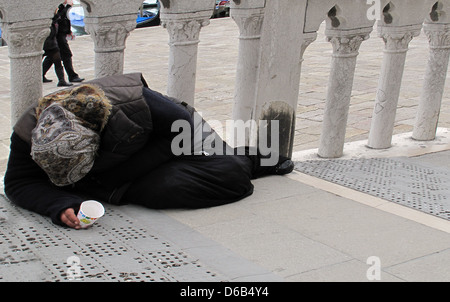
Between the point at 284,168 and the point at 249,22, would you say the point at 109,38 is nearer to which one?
the point at 249,22

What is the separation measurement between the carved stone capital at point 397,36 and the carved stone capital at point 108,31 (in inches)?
96.1

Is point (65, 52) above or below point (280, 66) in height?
below

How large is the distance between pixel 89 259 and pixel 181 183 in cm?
87

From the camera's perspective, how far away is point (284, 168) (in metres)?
4.36

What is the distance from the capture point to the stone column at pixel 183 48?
421 cm

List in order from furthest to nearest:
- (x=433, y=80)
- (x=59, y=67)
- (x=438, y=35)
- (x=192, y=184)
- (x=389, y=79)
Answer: (x=59, y=67), (x=433, y=80), (x=438, y=35), (x=389, y=79), (x=192, y=184)

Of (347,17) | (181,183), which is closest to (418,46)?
(347,17)

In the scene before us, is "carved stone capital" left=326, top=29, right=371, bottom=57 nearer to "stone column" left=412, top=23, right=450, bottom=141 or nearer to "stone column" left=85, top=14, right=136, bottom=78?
"stone column" left=412, top=23, right=450, bottom=141

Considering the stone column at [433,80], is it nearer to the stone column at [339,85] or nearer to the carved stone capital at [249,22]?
the stone column at [339,85]

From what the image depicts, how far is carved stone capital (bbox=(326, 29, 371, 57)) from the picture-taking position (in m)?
4.94

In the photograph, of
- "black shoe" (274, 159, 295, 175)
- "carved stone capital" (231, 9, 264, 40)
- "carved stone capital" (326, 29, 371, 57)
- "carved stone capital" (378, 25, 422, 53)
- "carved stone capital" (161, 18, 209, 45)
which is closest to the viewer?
"carved stone capital" (161, 18, 209, 45)

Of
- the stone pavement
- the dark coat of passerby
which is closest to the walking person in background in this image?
the dark coat of passerby

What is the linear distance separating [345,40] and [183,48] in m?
1.46

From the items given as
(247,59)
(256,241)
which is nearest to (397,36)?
(247,59)
